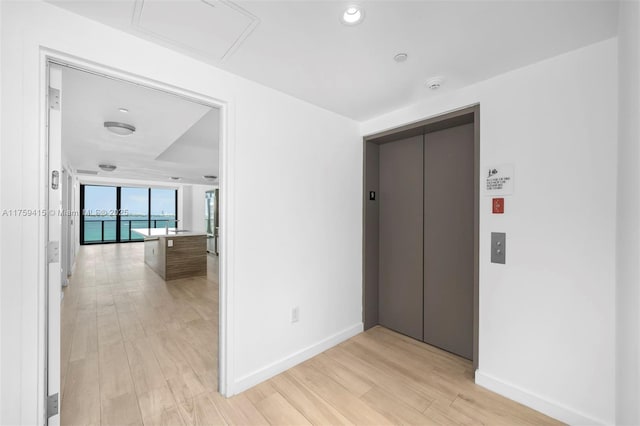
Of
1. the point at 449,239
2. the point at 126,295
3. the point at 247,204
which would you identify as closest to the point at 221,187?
the point at 247,204

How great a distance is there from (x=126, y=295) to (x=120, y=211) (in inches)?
331

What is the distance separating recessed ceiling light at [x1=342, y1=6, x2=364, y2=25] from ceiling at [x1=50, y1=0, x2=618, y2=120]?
31 mm

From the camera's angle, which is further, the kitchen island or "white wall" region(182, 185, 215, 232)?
"white wall" region(182, 185, 215, 232)

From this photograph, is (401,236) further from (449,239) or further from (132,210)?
(132,210)

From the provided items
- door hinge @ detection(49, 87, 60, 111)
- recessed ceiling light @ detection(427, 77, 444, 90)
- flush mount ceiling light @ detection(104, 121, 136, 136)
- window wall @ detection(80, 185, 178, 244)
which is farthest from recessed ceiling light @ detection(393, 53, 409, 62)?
window wall @ detection(80, 185, 178, 244)

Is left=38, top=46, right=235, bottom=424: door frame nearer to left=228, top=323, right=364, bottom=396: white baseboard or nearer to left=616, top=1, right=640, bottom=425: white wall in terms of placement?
left=228, top=323, right=364, bottom=396: white baseboard

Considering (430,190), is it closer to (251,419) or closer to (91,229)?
(251,419)

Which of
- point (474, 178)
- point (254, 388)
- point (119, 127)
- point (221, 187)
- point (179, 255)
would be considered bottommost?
point (254, 388)

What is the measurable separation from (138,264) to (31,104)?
21.6 ft

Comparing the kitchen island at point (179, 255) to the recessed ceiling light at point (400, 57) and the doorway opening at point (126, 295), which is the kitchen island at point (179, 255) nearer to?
the doorway opening at point (126, 295)

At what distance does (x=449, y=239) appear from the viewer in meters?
2.55

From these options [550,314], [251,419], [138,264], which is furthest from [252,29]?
[138,264]

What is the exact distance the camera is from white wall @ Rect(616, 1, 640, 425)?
37.2 inches

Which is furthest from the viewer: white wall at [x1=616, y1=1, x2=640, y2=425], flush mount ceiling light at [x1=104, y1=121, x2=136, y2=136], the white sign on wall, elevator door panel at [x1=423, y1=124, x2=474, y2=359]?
flush mount ceiling light at [x1=104, y1=121, x2=136, y2=136]
